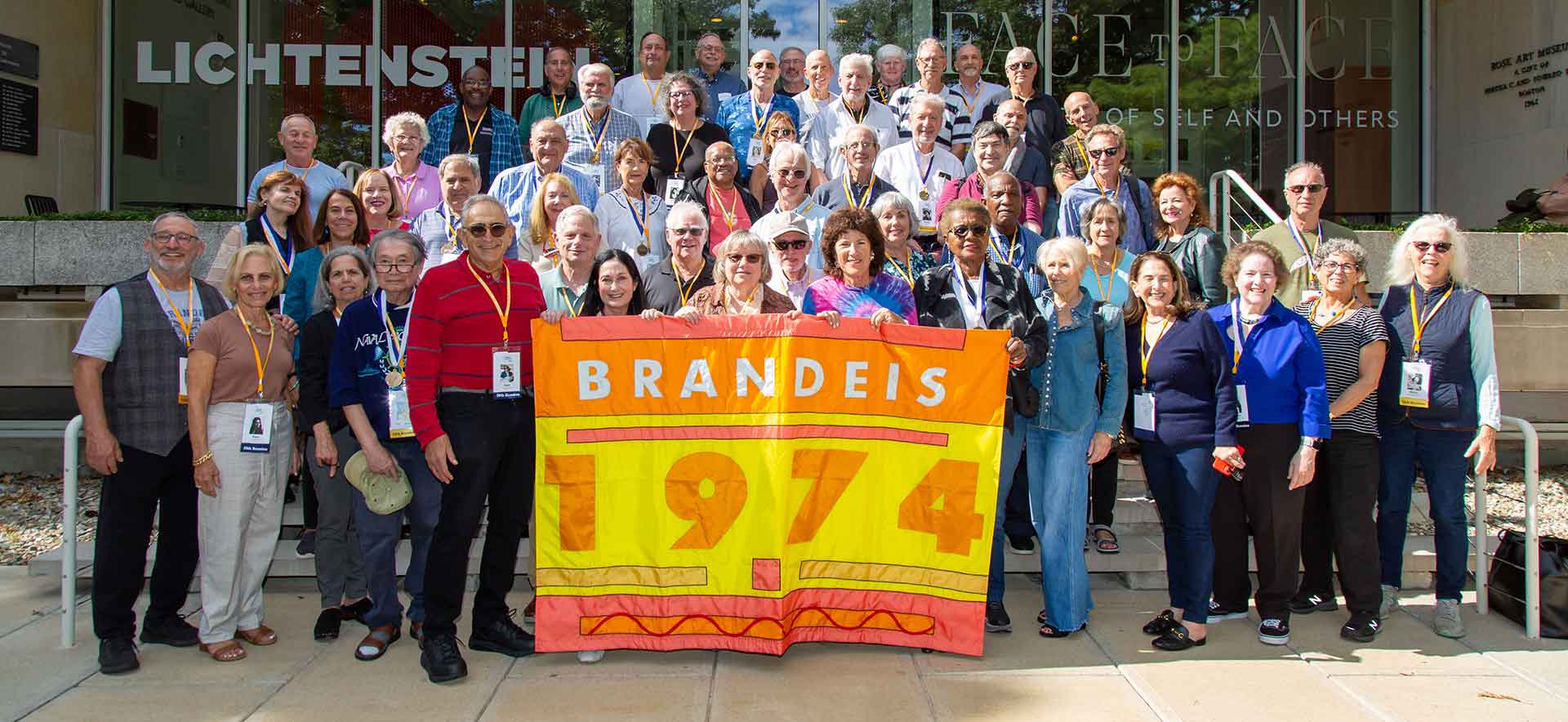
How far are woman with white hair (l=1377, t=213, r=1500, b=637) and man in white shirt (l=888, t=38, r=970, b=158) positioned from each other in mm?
3416

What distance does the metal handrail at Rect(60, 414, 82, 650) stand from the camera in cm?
508

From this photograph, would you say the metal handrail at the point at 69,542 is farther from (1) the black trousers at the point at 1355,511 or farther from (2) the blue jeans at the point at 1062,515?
(1) the black trousers at the point at 1355,511

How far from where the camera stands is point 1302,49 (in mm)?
12797

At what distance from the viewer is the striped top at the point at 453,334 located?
4.49 m

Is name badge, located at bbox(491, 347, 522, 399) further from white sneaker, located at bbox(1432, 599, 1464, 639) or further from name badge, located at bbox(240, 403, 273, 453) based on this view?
white sneaker, located at bbox(1432, 599, 1464, 639)

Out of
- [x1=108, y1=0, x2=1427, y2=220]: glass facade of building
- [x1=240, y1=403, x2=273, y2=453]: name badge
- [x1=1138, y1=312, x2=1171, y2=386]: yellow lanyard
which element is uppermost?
[x1=108, y1=0, x2=1427, y2=220]: glass facade of building

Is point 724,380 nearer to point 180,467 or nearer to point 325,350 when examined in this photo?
point 325,350

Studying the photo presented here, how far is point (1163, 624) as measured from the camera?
5.18 meters

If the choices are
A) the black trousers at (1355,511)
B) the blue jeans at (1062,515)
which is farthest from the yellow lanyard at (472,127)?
the black trousers at (1355,511)

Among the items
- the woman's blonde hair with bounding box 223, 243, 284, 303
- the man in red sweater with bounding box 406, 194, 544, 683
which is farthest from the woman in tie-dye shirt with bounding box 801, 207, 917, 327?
the woman's blonde hair with bounding box 223, 243, 284, 303

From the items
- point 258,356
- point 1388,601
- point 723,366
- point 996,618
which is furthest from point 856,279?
point 1388,601

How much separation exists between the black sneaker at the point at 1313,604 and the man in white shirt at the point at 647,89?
5410 millimetres

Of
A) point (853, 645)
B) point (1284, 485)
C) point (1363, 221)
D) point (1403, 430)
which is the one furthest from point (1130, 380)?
point (1363, 221)

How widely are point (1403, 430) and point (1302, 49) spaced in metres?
8.79
